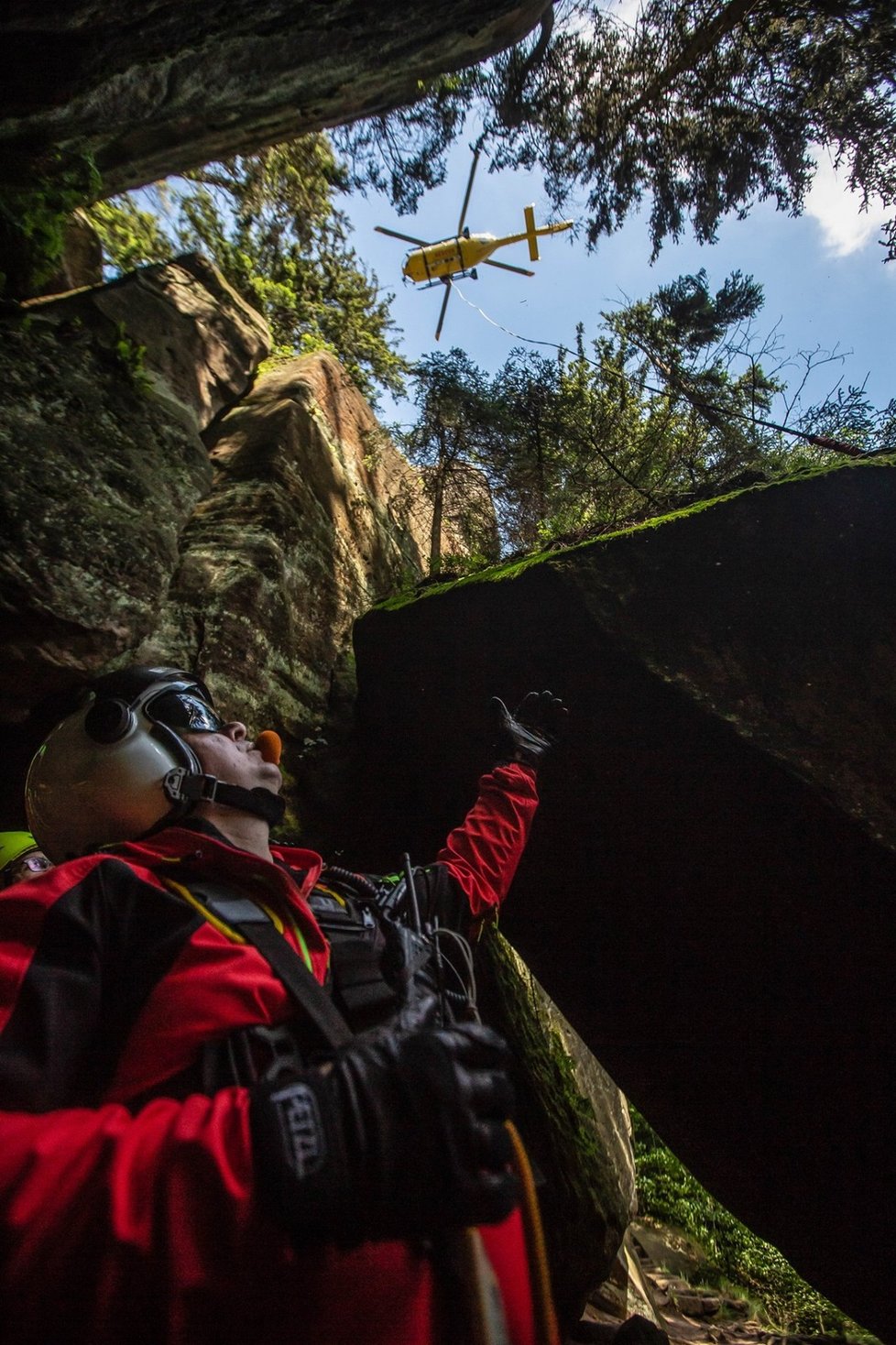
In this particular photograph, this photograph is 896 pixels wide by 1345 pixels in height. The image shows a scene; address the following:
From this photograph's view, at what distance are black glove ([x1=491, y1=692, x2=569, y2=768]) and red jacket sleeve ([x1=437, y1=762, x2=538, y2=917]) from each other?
93mm

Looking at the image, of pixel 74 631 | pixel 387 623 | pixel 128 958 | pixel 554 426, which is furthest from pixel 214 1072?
pixel 554 426

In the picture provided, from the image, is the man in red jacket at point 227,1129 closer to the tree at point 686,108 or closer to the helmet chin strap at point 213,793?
the helmet chin strap at point 213,793

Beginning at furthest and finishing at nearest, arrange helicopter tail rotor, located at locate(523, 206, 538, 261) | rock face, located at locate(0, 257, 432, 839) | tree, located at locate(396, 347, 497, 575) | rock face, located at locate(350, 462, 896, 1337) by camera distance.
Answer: helicopter tail rotor, located at locate(523, 206, 538, 261)
tree, located at locate(396, 347, 497, 575)
rock face, located at locate(0, 257, 432, 839)
rock face, located at locate(350, 462, 896, 1337)

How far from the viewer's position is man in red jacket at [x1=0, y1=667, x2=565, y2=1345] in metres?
0.94

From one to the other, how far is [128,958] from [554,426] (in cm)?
707

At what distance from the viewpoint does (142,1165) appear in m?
1.02

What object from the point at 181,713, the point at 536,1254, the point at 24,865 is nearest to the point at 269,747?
the point at 181,713

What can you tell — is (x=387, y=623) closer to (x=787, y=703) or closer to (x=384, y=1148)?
(x=787, y=703)

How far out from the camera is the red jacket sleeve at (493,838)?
3274mm

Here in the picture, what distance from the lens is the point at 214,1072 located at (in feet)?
4.68

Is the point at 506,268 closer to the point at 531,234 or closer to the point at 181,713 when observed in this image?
the point at 531,234

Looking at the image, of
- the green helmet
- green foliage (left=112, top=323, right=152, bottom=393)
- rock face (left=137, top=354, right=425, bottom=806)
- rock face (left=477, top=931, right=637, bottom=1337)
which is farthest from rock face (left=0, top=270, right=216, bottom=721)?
rock face (left=477, top=931, right=637, bottom=1337)

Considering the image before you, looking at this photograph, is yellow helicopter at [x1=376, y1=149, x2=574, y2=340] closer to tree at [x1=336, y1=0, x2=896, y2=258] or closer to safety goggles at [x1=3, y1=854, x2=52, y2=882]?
tree at [x1=336, y1=0, x2=896, y2=258]

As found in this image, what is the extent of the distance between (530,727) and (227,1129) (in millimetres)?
2902
